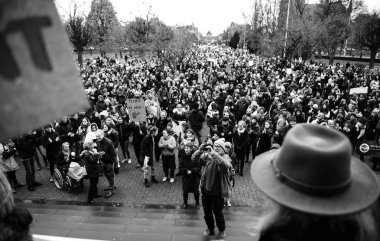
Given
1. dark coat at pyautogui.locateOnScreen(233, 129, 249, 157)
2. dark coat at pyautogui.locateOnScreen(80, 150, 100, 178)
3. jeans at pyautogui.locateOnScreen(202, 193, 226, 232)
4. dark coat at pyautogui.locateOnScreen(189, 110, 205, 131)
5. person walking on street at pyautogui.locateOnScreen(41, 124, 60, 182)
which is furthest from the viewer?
dark coat at pyautogui.locateOnScreen(189, 110, 205, 131)

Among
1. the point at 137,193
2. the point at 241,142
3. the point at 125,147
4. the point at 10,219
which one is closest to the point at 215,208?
the point at 137,193

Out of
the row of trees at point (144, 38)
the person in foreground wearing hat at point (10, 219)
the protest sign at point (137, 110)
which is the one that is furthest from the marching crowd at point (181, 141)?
the row of trees at point (144, 38)

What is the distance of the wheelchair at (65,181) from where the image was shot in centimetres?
863

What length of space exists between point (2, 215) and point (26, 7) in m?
1.00

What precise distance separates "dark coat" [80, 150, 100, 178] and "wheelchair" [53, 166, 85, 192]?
3.76 ft

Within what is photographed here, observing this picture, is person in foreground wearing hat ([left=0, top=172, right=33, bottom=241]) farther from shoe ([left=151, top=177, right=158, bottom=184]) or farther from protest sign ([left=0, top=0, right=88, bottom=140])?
shoe ([left=151, top=177, right=158, bottom=184])

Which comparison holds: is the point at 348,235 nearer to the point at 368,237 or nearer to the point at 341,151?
the point at 368,237

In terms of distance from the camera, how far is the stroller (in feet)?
28.1

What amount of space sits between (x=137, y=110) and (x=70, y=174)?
10.3ft

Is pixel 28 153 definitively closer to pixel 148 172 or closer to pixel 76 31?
pixel 148 172

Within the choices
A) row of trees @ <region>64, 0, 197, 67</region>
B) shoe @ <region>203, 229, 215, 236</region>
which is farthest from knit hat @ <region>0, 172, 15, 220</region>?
row of trees @ <region>64, 0, 197, 67</region>

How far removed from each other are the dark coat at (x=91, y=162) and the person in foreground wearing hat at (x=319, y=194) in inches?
270

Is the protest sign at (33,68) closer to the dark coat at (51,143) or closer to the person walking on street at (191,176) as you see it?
the person walking on street at (191,176)

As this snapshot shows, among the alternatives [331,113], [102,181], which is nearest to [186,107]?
[102,181]
